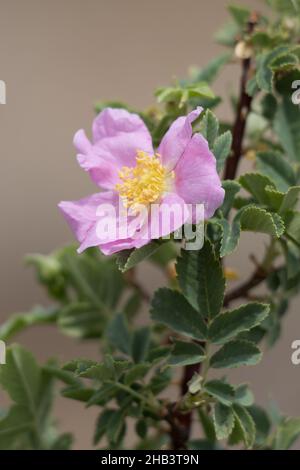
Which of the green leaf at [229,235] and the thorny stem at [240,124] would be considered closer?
the green leaf at [229,235]

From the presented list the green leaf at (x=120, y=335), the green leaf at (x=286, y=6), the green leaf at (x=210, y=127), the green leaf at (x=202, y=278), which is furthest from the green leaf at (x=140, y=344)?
the green leaf at (x=286, y=6)

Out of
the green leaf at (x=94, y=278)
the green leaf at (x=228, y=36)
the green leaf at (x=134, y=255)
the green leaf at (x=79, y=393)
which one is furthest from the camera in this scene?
the green leaf at (x=94, y=278)

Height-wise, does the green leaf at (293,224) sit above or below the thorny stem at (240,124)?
below

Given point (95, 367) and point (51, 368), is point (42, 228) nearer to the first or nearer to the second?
point (51, 368)

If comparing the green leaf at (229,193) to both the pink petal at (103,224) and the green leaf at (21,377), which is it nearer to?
the pink petal at (103,224)

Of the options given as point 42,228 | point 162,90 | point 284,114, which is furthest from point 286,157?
point 42,228

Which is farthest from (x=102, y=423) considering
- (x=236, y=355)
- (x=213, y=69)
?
(x=213, y=69)

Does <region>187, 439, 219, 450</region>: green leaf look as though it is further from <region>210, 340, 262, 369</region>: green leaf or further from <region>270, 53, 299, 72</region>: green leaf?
<region>270, 53, 299, 72</region>: green leaf

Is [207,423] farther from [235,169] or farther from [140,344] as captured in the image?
[235,169]
